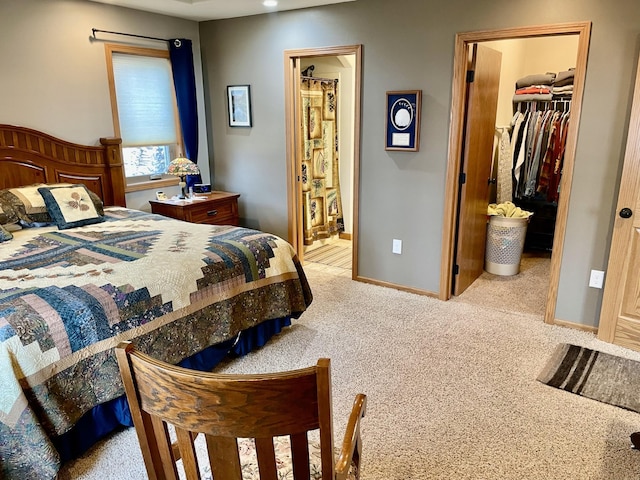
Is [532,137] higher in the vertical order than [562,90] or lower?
lower

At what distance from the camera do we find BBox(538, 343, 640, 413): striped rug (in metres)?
2.49

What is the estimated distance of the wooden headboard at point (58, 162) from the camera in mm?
3398

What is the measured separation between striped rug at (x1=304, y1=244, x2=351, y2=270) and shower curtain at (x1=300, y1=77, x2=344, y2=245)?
0.18 m

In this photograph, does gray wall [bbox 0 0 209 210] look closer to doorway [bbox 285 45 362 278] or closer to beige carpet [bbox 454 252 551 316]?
doorway [bbox 285 45 362 278]

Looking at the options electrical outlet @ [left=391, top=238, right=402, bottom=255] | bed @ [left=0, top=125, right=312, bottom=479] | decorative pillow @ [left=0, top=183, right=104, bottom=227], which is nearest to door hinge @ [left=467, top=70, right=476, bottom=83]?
electrical outlet @ [left=391, top=238, right=402, bottom=255]

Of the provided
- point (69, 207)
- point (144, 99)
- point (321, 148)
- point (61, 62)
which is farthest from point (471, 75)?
point (61, 62)

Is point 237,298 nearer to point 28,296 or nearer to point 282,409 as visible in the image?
point 28,296

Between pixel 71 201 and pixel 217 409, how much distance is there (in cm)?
287

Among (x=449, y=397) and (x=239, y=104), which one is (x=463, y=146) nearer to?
(x=449, y=397)

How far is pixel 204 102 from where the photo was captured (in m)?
4.76

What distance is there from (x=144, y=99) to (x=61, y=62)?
0.77 m

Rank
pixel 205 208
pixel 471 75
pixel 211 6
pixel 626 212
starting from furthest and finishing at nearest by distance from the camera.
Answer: pixel 205 208
pixel 211 6
pixel 471 75
pixel 626 212

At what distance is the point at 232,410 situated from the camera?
0.95m

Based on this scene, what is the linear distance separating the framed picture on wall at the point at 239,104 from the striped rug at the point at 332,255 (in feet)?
5.06
